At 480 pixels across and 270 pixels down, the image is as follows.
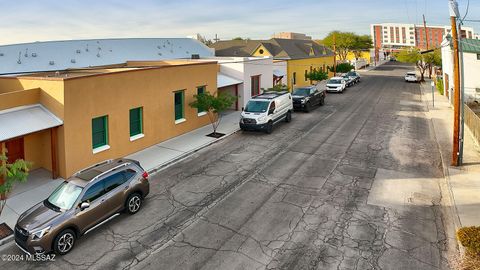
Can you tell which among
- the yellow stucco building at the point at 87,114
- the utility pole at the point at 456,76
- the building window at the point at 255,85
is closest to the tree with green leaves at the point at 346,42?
the building window at the point at 255,85

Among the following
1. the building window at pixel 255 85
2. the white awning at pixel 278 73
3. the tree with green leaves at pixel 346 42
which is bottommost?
the building window at pixel 255 85

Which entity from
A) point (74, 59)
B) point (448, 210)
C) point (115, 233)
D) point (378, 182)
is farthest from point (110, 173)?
point (74, 59)

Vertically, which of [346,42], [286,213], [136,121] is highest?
[346,42]

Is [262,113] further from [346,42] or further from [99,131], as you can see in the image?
[346,42]

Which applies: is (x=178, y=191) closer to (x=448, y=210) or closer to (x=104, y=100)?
(x=104, y=100)

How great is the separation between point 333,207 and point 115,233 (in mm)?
7229

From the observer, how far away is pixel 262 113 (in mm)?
22047

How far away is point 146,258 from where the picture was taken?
9.55 m

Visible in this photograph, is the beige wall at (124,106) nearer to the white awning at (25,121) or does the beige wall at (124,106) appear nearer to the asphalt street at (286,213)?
the white awning at (25,121)

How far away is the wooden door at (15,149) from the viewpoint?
48.5 feet

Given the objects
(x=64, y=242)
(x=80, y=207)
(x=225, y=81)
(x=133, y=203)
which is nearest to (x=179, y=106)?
(x=225, y=81)

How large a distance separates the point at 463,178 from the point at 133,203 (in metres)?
13.0

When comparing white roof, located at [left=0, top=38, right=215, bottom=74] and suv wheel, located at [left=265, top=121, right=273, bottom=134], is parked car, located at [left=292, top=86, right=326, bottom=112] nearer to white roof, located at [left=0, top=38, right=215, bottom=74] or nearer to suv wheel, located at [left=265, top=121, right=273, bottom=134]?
suv wheel, located at [left=265, top=121, right=273, bottom=134]

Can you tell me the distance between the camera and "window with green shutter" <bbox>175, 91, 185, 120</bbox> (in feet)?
71.0
